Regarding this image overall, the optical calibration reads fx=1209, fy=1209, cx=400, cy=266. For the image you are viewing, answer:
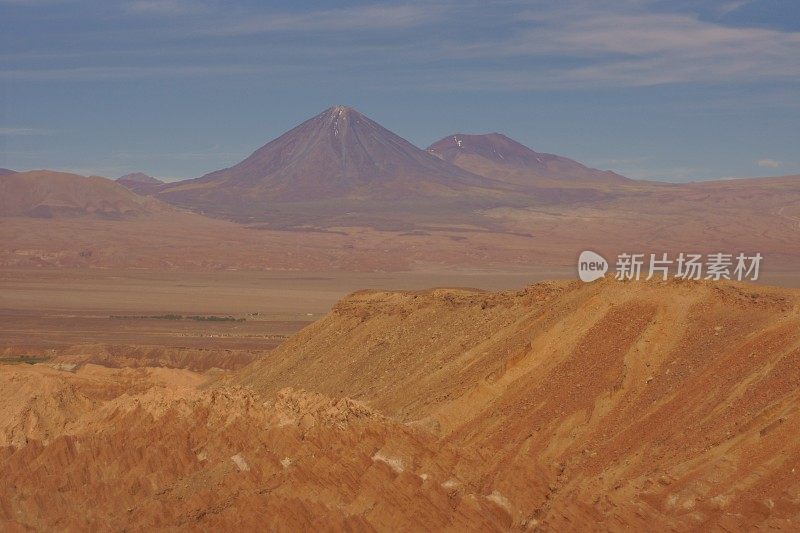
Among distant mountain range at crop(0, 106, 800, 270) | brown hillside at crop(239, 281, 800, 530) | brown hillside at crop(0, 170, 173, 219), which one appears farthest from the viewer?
brown hillside at crop(0, 170, 173, 219)

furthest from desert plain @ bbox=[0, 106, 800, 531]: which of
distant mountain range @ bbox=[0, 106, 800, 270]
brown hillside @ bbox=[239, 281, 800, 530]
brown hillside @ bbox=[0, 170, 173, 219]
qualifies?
brown hillside @ bbox=[0, 170, 173, 219]

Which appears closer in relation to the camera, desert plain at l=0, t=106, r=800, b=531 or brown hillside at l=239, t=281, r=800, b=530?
brown hillside at l=239, t=281, r=800, b=530

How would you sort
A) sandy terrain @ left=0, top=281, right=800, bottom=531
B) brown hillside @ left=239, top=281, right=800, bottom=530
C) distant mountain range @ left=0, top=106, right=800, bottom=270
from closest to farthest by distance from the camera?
brown hillside @ left=239, top=281, right=800, bottom=530
sandy terrain @ left=0, top=281, right=800, bottom=531
distant mountain range @ left=0, top=106, right=800, bottom=270

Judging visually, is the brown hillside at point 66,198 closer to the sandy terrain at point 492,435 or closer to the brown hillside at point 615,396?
the sandy terrain at point 492,435

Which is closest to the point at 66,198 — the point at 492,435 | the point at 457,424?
the point at 457,424

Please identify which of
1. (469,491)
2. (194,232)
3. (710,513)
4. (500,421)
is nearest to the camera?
(710,513)

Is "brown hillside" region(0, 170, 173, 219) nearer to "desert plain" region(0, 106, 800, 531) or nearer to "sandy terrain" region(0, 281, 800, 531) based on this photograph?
"desert plain" region(0, 106, 800, 531)

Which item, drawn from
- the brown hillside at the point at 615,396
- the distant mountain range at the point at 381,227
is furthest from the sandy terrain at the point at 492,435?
the distant mountain range at the point at 381,227

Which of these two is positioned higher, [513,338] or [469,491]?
[513,338]

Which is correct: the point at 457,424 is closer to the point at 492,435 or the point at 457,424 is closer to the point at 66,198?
the point at 492,435

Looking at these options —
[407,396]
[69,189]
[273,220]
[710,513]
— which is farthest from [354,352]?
[69,189]

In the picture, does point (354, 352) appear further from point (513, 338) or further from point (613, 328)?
point (613, 328)
